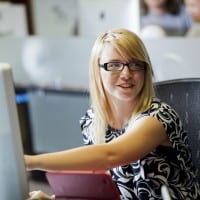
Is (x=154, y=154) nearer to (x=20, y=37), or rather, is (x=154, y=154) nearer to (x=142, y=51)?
(x=142, y=51)

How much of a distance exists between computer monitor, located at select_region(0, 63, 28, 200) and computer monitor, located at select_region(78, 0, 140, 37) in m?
1.73

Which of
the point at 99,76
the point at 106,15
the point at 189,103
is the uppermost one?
the point at 106,15

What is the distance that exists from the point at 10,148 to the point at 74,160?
200mm

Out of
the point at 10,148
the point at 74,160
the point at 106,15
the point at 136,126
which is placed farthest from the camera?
the point at 106,15

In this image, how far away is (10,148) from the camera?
773mm

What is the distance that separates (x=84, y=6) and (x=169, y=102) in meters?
1.63

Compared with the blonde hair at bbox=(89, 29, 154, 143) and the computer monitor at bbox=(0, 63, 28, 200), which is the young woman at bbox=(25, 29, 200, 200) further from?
the computer monitor at bbox=(0, 63, 28, 200)

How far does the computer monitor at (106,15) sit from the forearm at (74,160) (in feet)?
5.05

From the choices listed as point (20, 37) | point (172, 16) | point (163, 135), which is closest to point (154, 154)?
point (163, 135)

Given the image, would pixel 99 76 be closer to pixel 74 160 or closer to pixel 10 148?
pixel 74 160

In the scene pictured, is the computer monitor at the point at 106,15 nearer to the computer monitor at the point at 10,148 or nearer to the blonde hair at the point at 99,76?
the blonde hair at the point at 99,76

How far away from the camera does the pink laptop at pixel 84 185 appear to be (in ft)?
3.03

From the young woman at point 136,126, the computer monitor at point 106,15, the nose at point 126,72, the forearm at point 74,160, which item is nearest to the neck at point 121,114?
the young woman at point 136,126

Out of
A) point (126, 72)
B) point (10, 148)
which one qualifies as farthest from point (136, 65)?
point (10, 148)
